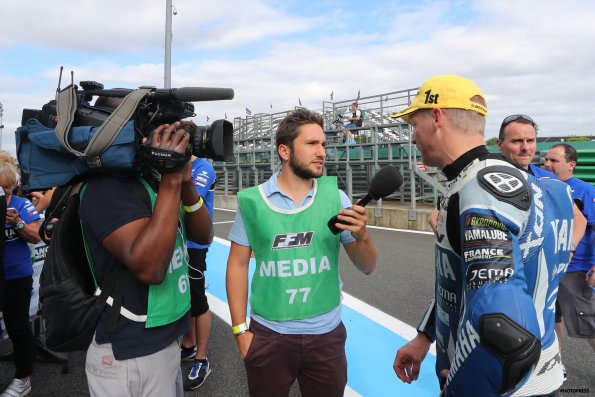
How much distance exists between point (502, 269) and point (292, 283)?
47.1 inches

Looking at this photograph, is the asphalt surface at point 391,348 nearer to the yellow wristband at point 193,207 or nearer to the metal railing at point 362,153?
the yellow wristband at point 193,207

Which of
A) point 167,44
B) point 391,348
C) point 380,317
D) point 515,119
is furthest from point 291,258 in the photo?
point 167,44

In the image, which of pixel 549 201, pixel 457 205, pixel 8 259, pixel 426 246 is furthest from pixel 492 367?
pixel 426 246

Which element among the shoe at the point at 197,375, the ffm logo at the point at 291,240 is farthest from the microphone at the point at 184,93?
the shoe at the point at 197,375

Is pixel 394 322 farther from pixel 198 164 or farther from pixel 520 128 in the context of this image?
pixel 198 164

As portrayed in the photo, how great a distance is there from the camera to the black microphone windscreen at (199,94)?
66.2 inches

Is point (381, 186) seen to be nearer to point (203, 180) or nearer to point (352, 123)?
point (203, 180)

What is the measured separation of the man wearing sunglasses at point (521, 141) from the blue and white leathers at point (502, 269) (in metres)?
1.95

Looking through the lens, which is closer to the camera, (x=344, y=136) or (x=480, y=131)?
(x=480, y=131)

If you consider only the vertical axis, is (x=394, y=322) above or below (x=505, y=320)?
below

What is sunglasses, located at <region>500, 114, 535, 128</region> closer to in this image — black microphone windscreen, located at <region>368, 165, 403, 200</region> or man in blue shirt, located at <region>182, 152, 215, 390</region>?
black microphone windscreen, located at <region>368, 165, 403, 200</region>

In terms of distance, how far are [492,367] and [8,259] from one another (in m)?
3.40

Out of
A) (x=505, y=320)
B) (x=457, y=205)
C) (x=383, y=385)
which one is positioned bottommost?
(x=383, y=385)

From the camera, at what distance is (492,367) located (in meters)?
1.07
